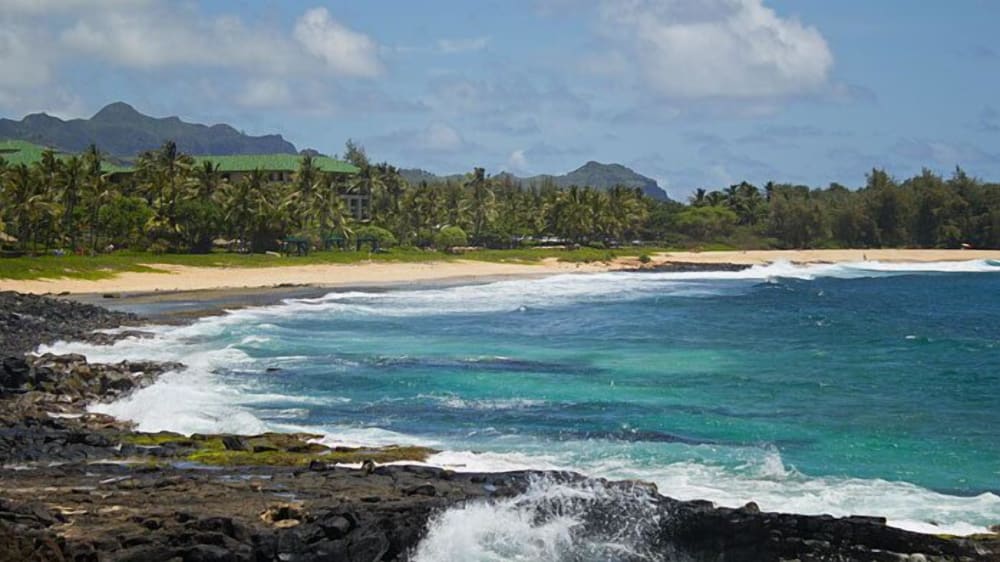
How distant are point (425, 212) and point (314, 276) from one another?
111ft

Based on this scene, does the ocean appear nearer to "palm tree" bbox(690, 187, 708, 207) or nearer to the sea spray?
the sea spray

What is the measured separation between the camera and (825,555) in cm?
1443

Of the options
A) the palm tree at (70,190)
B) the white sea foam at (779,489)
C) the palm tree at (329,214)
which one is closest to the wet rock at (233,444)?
the white sea foam at (779,489)

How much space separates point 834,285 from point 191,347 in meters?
58.5

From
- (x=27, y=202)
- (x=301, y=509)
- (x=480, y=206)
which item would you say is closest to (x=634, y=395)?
(x=301, y=509)

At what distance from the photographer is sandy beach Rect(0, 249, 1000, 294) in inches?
2437

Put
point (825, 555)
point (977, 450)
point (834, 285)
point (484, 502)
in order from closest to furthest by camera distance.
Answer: point (825, 555), point (484, 502), point (977, 450), point (834, 285)

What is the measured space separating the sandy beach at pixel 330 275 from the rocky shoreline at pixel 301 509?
4090cm

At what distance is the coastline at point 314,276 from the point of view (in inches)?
2394

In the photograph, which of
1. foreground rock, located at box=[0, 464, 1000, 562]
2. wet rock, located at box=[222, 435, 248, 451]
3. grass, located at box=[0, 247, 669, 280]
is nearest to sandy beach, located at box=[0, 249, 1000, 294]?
grass, located at box=[0, 247, 669, 280]

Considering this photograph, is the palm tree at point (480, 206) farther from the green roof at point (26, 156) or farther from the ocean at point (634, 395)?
the ocean at point (634, 395)

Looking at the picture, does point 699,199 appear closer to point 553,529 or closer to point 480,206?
point 480,206

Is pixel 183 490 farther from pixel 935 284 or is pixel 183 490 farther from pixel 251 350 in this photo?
pixel 935 284

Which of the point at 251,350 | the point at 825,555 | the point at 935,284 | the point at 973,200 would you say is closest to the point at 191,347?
the point at 251,350
